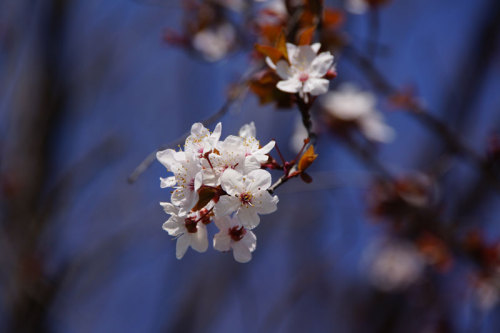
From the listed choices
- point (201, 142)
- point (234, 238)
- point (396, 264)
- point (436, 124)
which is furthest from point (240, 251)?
point (396, 264)

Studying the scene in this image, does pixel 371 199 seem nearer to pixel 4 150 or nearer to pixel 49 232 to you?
pixel 49 232

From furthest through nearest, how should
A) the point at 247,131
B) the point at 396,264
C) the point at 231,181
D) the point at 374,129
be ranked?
the point at 396,264 → the point at 374,129 → the point at 247,131 → the point at 231,181

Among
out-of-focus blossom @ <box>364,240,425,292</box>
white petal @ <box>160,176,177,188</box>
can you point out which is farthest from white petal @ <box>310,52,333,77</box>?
out-of-focus blossom @ <box>364,240,425,292</box>

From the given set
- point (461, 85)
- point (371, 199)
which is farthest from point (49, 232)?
point (461, 85)

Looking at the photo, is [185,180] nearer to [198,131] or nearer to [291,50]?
[198,131]

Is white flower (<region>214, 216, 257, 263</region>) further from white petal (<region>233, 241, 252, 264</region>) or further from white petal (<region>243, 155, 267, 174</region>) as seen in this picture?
white petal (<region>243, 155, 267, 174</region>)
